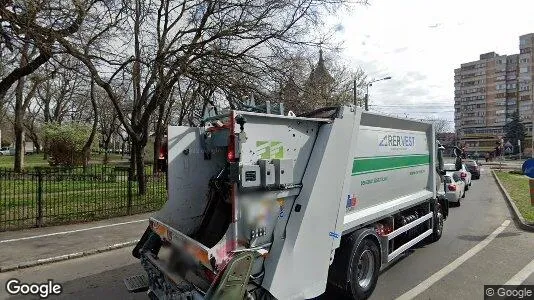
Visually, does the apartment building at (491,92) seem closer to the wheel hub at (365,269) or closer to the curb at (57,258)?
the curb at (57,258)

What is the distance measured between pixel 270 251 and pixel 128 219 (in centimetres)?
819

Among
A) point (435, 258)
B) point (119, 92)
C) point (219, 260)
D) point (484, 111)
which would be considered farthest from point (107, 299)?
point (484, 111)

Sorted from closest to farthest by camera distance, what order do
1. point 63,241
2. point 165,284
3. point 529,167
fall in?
point 165,284, point 63,241, point 529,167

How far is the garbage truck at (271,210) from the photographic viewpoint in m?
3.68

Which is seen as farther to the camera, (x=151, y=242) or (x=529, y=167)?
(x=529, y=167)

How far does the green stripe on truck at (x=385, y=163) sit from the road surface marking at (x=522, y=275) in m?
2.26

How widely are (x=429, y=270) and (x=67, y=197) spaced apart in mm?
10113

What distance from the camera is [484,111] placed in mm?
105938

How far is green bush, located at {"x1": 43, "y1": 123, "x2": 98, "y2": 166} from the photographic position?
88.3 ft

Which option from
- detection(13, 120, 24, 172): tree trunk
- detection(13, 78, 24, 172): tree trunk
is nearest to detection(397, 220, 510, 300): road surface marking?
detection(13, 78, 24, 172): tree trunk

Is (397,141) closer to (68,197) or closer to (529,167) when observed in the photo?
(529,167)

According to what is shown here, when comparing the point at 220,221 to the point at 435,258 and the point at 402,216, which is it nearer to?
the point at 402,216

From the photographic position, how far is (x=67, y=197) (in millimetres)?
11750

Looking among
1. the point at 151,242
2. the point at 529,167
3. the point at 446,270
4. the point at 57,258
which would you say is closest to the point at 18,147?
the point at 57,258
